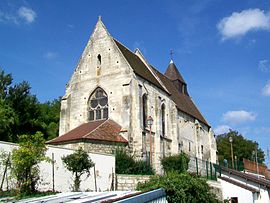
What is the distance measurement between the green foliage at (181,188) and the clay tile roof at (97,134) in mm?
10532

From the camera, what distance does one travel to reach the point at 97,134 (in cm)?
2488

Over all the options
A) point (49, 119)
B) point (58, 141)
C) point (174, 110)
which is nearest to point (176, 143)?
point (174, 110)

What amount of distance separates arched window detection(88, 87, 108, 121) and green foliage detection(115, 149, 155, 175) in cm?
756

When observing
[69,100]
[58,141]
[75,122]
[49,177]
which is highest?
[69,100]

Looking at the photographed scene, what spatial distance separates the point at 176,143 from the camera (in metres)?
33.2

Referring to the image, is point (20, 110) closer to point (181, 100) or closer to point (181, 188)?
point (181, 100)

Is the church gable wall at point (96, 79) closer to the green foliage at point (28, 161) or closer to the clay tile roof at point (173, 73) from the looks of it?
the green foliage at point (28, 161)

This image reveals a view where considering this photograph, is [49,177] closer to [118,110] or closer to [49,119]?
[118,110]

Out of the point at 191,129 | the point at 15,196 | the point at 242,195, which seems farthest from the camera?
the point at 191,129

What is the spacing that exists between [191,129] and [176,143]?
7088mm

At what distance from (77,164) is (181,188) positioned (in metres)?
6.18

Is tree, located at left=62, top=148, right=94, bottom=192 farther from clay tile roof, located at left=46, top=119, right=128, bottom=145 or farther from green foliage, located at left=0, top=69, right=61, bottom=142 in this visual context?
green foliage, located at left=0, top=69, right=61, bottom=142

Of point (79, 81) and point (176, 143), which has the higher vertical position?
point (79, 81)

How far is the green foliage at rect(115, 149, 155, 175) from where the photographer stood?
2158cm
